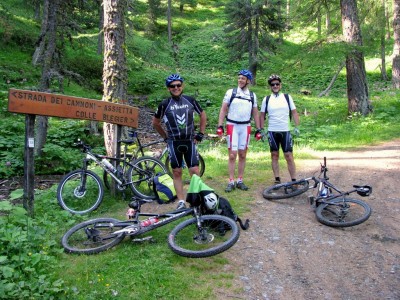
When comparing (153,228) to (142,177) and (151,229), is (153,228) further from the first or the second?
(142,177)

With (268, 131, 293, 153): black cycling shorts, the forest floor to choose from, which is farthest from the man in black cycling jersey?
(268, 131, 293, 153): black cycling shorts

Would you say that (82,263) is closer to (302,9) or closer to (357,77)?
(357,77)

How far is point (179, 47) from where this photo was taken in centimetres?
4653

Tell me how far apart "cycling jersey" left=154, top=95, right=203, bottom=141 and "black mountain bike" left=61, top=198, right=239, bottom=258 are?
135cm

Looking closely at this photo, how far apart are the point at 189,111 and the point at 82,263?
2871 mm

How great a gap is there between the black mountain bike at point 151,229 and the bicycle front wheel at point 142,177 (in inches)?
81.4

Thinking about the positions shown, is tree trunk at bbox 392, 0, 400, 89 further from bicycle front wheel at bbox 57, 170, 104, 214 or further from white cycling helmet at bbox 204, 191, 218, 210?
bicycle front wheel at bbox 57, 170, 104, 214

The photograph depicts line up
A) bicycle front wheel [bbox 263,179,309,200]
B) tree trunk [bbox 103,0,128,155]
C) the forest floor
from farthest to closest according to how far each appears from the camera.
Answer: tree trunk [bbox 103,0,128,155]
bicycle front wheel [bbox 263,179,309,200]
the forest floor

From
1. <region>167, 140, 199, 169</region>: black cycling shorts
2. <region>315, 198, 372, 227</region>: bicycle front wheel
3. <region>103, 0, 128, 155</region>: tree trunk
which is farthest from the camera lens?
<region>103, 0, 128, 155</region>: tree trunk

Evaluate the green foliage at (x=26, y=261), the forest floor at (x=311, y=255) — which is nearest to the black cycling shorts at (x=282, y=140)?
the forest floor at (x=311, y=255)

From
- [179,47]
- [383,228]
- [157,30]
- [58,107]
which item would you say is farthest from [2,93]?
[157,30]

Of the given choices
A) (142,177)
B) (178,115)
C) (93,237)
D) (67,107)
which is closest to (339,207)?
(178,115)

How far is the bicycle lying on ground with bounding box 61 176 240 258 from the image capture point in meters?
5.43

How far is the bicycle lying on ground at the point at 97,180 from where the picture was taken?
7.15 m
